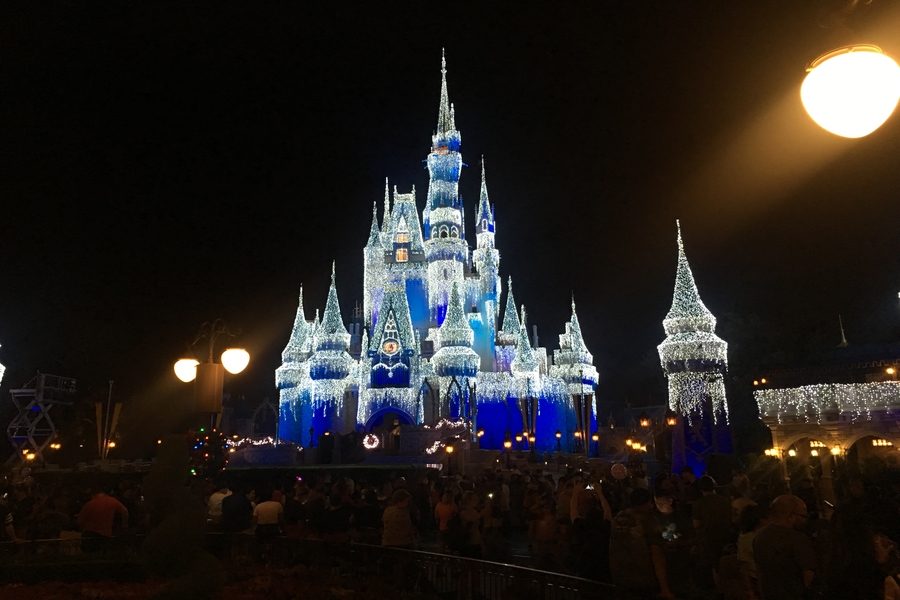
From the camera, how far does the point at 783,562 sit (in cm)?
511

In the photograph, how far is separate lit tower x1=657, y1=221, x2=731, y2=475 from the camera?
30.1 meters

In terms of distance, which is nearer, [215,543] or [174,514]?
[174,514]

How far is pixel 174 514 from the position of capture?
462 centimetres

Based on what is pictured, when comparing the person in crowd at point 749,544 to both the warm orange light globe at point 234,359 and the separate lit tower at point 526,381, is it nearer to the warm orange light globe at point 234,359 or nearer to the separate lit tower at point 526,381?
the warm orange light globe at point 234,359

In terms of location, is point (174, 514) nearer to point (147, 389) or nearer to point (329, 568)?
point (329, 568)

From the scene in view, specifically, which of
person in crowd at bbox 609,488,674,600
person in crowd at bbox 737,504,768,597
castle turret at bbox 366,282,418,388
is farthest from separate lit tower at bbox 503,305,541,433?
person in crowd at bbox 609,488,674,600

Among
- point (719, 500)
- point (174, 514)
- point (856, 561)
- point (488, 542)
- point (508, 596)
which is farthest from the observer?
point (488, 542)

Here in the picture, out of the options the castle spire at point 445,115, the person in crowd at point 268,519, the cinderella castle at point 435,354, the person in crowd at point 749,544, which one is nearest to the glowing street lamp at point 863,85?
the person in crowd at point 749,544

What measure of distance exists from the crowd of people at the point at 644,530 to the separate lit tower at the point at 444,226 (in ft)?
123

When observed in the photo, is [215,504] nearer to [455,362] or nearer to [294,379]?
[455,362]

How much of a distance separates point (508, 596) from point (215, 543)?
456cm

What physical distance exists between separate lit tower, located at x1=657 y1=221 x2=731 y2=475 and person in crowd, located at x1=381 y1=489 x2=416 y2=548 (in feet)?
77.7

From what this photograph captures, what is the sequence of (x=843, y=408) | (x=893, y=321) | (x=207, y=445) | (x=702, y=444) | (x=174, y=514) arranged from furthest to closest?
(x=893, y=321) < (x=702, y=444) < (x=843, y=408) < (x=207, y=445) < (x=174, y=514)

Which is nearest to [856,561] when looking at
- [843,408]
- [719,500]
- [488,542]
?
[719,500]
